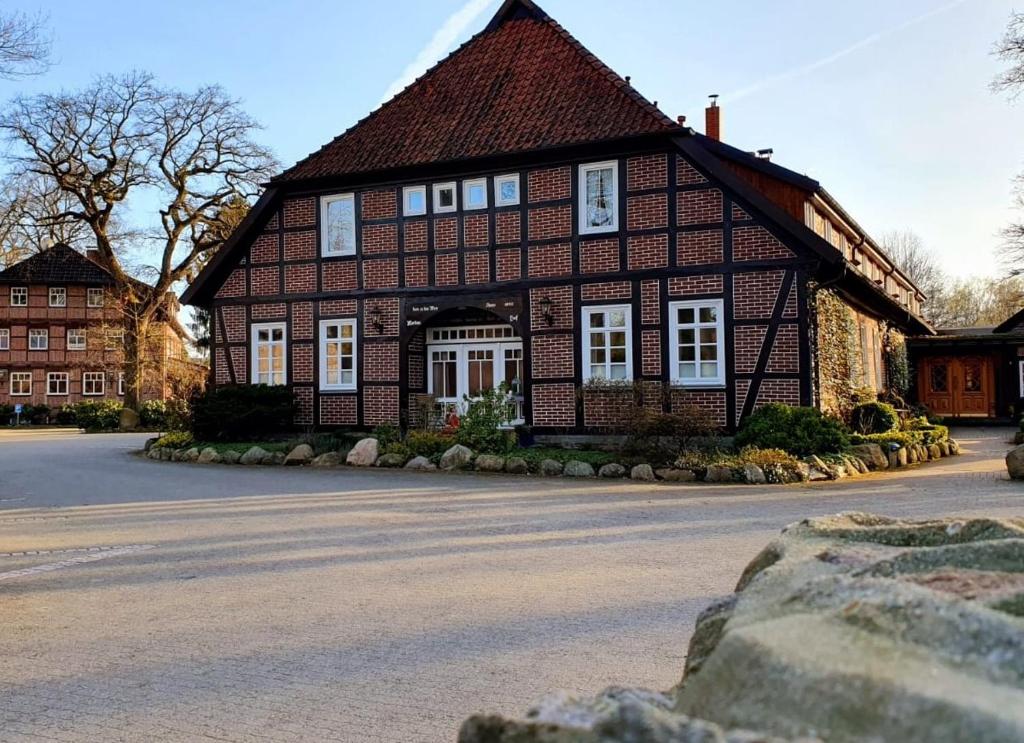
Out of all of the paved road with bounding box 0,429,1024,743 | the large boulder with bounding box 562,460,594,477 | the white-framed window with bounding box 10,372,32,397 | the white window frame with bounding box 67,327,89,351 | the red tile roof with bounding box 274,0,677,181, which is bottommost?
the paved road with bounding box 0,429,1024,743

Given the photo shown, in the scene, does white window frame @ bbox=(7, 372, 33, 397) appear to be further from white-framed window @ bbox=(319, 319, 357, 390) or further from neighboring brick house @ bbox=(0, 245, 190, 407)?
white-framed window @ bbox=(319, 319, 357, 390)

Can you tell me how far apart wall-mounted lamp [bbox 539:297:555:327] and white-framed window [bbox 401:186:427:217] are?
3.46 metres

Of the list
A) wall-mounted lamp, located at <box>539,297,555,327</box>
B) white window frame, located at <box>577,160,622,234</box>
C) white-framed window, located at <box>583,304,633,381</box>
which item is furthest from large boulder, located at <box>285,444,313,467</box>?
white window frame, located at <box>577,160,622,234</box>

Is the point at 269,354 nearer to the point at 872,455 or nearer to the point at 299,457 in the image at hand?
the point at 299,457

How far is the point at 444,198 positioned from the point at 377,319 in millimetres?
2986

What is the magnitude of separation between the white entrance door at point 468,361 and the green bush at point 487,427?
2.61m

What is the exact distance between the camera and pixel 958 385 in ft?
96.6

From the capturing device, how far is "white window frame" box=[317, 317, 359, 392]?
19.6 meters

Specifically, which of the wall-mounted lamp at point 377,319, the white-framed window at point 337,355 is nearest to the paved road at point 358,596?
the wall-mounted lamp at point 377,319

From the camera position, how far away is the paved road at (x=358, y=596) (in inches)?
156

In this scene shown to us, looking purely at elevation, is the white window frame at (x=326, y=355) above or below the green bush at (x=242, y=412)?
above

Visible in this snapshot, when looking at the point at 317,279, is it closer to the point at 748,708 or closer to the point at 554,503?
the point at 554,503

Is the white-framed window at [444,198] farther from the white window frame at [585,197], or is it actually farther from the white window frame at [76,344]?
the white window frame at [76,344]

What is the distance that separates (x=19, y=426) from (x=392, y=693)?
4997 centimetres
